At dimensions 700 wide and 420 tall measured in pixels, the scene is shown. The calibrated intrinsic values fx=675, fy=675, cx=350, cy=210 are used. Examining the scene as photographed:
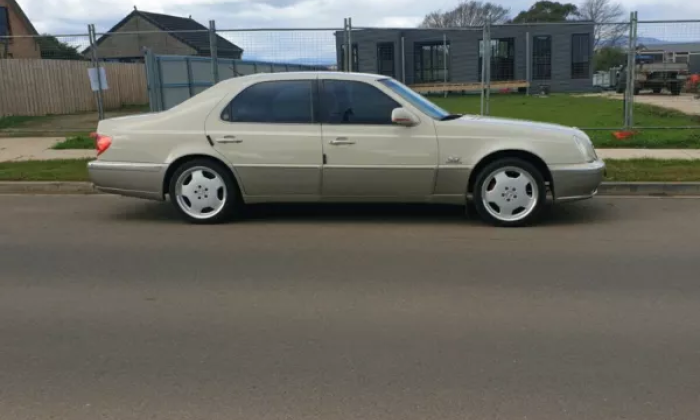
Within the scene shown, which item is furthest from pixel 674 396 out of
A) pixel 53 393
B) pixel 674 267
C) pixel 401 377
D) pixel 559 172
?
pixel 559 172

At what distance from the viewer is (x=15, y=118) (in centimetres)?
2081

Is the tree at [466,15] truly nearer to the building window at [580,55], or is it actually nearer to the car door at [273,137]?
the building window at [580,55]

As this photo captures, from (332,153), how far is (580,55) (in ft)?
130

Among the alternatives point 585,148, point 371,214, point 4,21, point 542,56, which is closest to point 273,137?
point 371,214

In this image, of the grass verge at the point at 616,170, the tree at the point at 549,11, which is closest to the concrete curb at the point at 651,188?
the grass verge at the point at 616,170

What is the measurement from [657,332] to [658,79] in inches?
1516

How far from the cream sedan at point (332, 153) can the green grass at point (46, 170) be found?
281cm

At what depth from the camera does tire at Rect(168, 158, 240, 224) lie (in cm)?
733

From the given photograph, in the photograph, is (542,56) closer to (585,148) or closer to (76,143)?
(76,143)

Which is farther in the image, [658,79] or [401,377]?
[658,79]

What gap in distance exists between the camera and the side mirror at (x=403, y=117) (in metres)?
6.93

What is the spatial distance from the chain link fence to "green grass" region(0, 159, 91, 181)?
2.05 metres

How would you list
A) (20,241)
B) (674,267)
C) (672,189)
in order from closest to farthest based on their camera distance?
(674,267), (20,241), (672,189)

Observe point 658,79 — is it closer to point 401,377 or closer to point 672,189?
point 672,189
